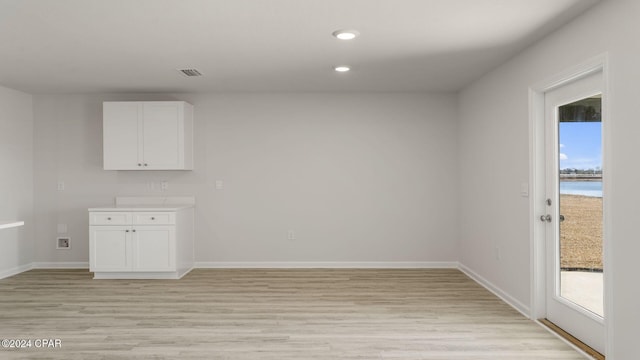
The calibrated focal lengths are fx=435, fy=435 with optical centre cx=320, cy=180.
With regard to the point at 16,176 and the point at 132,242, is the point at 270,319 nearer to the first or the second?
the point at 132,242

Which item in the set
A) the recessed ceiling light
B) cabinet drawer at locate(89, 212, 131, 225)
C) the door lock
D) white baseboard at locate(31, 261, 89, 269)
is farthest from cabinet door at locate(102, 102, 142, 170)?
the door lock

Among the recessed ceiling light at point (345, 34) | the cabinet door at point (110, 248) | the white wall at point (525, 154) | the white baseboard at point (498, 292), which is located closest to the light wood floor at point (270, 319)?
the white baseboard at point (498, 292)

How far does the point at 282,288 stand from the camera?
463 centimetres

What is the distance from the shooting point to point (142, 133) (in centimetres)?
526

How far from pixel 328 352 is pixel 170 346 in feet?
3.67

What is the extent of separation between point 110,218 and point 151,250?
595 millimetres

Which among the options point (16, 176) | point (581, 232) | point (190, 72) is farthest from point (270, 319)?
point (16, 176)

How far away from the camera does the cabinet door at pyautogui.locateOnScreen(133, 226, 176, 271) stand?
4973 mm

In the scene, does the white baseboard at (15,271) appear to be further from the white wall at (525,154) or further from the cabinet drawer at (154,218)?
the white wall at (525,154)

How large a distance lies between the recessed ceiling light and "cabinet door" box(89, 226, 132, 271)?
3.28 m

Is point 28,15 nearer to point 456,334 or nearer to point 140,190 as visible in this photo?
point 140,190

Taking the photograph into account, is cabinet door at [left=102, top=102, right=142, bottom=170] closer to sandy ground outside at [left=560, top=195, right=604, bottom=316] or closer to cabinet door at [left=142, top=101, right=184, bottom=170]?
cabinet door at [left=142, top=101, right=184, bottom=170]

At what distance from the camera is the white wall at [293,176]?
18.6 feet

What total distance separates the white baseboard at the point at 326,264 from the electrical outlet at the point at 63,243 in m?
1.69
